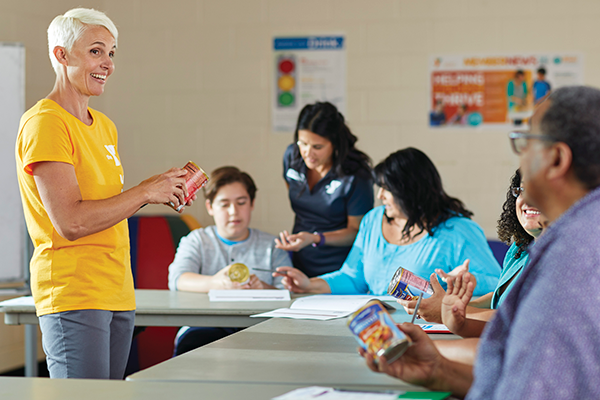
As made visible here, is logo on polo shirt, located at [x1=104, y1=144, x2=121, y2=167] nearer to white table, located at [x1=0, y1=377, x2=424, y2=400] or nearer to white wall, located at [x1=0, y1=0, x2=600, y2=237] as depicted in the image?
white table, located at [x1=0, y1=377, x2=424, y2=400]

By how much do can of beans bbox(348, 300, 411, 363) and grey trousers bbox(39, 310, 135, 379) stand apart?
0.84 m

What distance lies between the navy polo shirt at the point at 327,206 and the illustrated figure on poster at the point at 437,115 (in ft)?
3.09

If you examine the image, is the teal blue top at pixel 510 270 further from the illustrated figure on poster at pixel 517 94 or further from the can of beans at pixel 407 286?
the illustrated figure on poster at pixel 517 94

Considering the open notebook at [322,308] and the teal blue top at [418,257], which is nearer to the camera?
the open notebook at [322,308]

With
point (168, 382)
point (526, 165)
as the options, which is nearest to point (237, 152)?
point (168, 382)

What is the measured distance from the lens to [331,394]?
1047 millimetres

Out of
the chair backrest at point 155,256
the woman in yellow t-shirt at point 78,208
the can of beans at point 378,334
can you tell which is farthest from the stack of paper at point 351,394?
the chair backrest at point 155,256

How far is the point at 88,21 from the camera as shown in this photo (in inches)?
64.0

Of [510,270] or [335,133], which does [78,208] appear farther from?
[335,133]

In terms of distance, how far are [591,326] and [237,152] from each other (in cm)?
310

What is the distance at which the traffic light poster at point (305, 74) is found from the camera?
3.62 meters

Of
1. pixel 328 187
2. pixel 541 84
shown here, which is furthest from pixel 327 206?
pixel 541 84

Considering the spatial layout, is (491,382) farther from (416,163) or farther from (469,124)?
(469,124)

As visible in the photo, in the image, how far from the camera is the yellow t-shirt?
1513 mm
